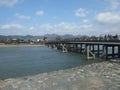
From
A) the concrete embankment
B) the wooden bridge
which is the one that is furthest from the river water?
the concrete embankment

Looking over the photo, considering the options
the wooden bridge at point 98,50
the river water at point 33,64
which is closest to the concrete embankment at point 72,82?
the river water at point 33,64

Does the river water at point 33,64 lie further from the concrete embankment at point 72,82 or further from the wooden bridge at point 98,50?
the concrete embankment at point 72,82

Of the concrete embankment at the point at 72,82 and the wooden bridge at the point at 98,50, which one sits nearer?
the concrete embankment at the point at 72,82

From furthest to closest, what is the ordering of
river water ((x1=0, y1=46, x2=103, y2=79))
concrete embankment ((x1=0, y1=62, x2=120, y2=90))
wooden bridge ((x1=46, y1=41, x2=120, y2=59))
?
wooden bridge ((x1=46, y1=41, x2=120, y2=59)), river water ((x1=0, y1=46, x2=103, y2=79)), concrete embankment ((x1=0, y1=62, x2=120, y2=90))

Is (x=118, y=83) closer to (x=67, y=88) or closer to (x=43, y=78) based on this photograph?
(x=67, y=88)

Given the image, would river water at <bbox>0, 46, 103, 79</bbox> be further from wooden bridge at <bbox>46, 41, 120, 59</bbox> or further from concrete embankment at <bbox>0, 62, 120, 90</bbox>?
concrete embankment at <bbox>0, 62, 120, 90</bbox>

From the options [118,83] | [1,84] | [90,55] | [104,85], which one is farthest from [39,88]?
[90,55]

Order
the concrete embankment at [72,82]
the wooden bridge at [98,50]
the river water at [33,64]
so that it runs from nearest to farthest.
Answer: the concrete embankment at [72,82], the river water at [33,64], the wooden bridge at [98,50]

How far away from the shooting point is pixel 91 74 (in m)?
19.7

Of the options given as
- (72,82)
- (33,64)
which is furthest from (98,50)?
(72,82)

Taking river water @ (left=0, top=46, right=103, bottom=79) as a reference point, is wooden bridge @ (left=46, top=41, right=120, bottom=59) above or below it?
above

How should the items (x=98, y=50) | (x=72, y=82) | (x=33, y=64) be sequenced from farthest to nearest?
1. (x=98, y=50)
2. (x=33, y=64)
3. (x=72, y=82)

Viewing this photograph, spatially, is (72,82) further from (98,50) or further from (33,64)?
(98,50)

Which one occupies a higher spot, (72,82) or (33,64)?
(72,82)
